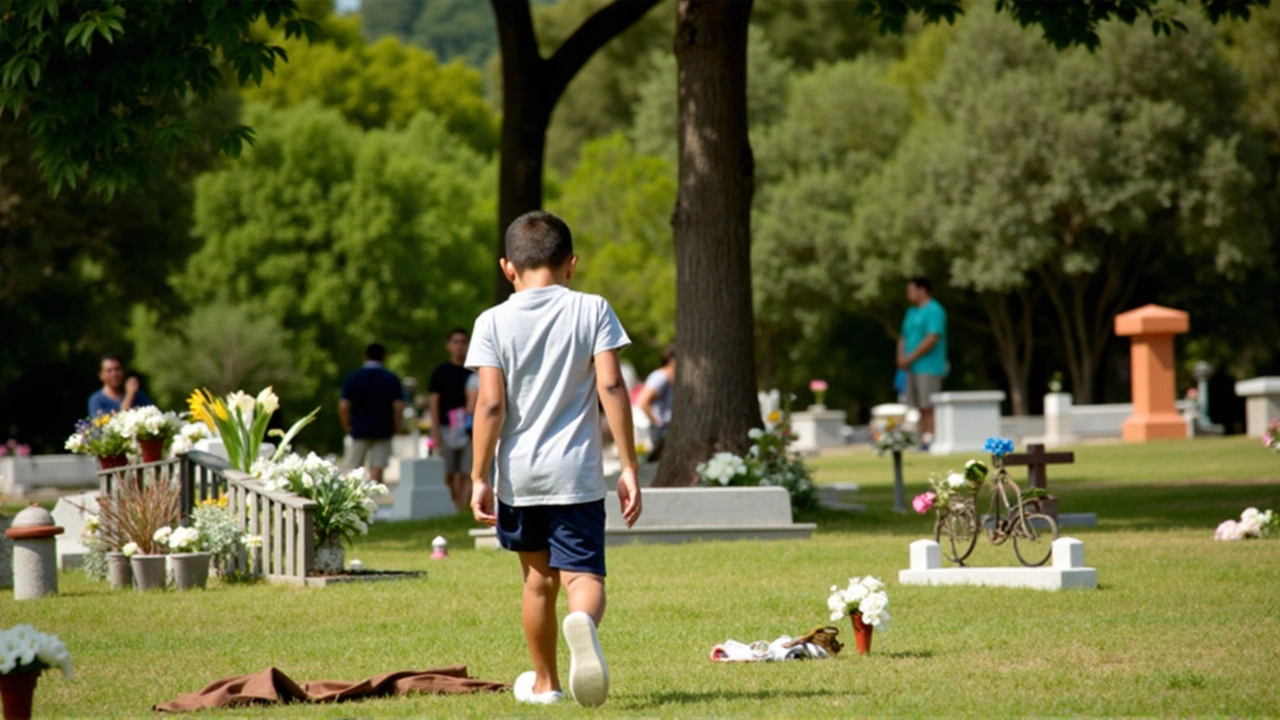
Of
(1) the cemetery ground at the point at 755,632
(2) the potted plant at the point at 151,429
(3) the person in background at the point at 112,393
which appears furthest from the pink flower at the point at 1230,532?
(3) the person in background at the point at 112,393

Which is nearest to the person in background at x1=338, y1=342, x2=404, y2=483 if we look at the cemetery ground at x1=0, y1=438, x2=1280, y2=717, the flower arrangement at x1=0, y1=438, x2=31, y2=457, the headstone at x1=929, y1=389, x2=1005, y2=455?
the cemetery ground at x1=0, y1=438, x2=1280, y2=717

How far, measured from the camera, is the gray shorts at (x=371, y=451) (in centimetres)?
2117

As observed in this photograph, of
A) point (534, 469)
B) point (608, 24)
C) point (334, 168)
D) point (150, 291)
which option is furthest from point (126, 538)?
point (334, 168)

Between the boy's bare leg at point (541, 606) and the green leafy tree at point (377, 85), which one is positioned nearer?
the boy's bare leg at point (541, 606)

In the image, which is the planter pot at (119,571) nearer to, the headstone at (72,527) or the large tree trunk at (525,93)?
the headstone at (72,527)

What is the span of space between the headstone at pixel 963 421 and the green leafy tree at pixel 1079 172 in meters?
13.3

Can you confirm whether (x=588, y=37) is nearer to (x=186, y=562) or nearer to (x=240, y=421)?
(x=240, y=421)

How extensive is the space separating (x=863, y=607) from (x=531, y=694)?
6.57 feet

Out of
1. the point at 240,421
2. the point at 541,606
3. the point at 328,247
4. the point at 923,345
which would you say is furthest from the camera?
the point at 328,247

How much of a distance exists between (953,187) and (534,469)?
4390 cm

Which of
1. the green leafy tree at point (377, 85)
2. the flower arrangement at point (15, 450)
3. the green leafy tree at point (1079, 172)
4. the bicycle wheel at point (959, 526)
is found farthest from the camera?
the green leafy tree at point (377, 85)

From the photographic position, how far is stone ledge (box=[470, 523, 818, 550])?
51.2ft

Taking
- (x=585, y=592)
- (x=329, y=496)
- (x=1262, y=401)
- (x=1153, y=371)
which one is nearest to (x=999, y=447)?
(x=329, y=496)

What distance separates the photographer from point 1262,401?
35031 millimetres
